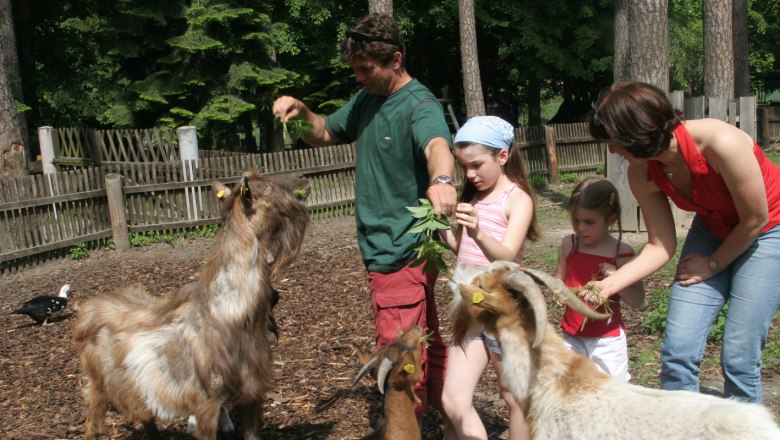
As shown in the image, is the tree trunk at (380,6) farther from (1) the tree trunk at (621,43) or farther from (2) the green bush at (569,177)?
(2) the green bush at (569,177)

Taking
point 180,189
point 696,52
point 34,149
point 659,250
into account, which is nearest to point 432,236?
point 659,250

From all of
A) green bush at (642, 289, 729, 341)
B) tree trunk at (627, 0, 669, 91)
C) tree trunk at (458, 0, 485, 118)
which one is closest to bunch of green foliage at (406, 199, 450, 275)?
green bush at (642, 289, 729, 341)

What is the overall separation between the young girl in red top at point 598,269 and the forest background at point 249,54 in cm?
1069

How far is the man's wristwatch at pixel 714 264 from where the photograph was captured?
3.75m

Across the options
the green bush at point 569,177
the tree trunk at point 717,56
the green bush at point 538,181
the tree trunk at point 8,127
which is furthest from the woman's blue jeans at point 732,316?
the green bush at point 569,177

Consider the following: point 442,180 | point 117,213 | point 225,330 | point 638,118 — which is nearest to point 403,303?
point 442,180

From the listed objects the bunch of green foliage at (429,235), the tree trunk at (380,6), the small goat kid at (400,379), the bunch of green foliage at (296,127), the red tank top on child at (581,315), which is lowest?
the small goat kid at (400,379)

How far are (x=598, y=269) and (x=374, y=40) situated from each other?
68.3 inches

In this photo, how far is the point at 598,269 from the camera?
4023 mm

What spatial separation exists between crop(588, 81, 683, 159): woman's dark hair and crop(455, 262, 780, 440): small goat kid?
781mm

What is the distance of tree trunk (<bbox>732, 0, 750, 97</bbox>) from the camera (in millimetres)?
23172

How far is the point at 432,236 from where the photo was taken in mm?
3891

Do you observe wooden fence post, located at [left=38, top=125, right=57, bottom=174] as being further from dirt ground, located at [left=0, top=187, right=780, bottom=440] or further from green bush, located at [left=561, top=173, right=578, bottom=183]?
green bush, located at [left=561, top=173, right=578, bottom=183]

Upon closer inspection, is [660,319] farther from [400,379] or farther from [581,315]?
[400,379]
